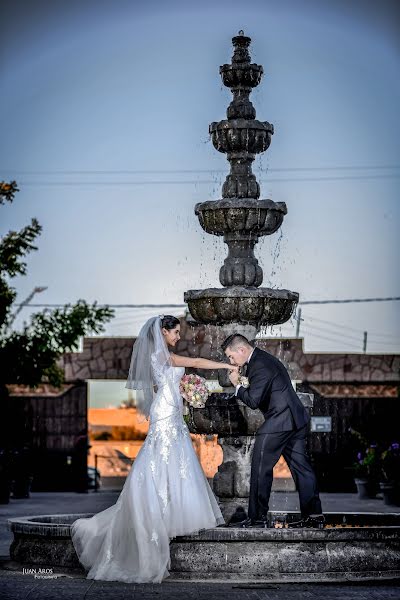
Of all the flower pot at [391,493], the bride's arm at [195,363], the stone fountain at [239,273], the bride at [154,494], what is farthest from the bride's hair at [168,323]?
the flower pot at [391,493]

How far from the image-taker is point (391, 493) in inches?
1068

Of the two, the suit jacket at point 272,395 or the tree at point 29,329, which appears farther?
the tree at point 29,329

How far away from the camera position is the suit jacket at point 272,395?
12.9 m

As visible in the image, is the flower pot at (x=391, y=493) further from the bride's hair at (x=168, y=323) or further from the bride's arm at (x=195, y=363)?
the bride's hair at (x=168, y=323)

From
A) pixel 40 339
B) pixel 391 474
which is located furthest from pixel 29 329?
pixel 391 474

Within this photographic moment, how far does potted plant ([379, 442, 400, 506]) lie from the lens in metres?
27.1

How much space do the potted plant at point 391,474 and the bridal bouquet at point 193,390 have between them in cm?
1428

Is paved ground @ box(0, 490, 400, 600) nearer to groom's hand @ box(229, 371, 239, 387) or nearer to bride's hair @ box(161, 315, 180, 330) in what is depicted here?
groom's hand @ box(229, 371, 239, 387)

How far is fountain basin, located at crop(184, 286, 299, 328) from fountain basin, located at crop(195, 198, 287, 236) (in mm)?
670

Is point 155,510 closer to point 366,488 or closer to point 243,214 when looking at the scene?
point 243,214

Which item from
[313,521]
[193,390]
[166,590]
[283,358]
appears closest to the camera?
[166,590]

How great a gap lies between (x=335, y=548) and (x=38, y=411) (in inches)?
958

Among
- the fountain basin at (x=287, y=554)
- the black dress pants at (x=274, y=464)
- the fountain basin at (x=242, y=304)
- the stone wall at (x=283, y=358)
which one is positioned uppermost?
the stone wall at (x=283, y=358)

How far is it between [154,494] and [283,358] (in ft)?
76.7
